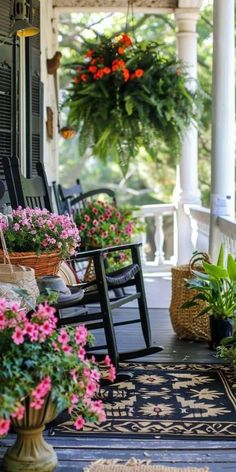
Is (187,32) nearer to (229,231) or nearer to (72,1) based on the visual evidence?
(72,1)

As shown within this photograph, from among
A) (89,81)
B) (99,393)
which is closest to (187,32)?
(89,81)

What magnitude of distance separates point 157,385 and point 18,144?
1841 mm

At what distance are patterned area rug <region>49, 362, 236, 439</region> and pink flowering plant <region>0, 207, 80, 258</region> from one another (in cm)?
65

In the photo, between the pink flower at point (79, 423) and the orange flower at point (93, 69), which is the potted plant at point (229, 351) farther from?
the orange flower at point (93, 69)

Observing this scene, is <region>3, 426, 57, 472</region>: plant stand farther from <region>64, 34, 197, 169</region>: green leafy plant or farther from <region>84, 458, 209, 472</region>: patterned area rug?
<region>64, 34, 197, 169</region>: green leafy plant

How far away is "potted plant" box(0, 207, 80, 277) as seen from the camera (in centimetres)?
317

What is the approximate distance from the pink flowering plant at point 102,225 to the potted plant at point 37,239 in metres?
1.92

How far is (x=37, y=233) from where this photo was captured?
126 inches

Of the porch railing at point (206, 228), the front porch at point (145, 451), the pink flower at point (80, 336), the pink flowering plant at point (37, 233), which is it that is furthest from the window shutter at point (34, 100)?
the pink flower at point (80, 336)

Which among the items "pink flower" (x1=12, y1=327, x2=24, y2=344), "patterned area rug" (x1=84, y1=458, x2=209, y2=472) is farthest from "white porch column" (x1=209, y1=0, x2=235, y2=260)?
"pink flower" (x1=12, y1=327, x2=24, y2=344)

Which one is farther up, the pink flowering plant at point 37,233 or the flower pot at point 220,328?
the pink flowering plant at point 37,233

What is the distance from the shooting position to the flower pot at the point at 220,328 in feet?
12.6

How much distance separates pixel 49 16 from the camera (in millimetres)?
6117

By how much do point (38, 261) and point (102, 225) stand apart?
208cm
